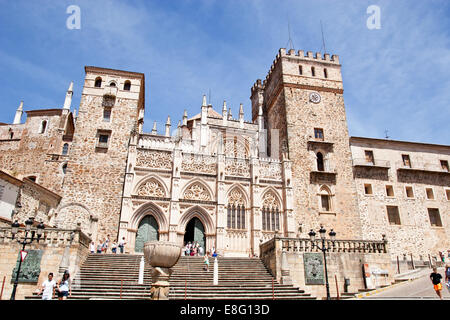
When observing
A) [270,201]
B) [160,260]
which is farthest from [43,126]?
[160,260]

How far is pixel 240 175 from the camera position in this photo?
27891 millimetres

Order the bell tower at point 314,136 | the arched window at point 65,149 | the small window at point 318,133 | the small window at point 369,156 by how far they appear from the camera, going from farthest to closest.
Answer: the arched window at point 65,149
the small window at point 318,133
the small window at point 369,156
the bell tower at point 314,136

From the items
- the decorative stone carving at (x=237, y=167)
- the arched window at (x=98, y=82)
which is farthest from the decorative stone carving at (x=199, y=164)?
the arched window at (x=98, y=82)

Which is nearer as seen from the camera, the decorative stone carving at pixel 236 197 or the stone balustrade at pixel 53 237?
the stone balustrade at pixel 53 237

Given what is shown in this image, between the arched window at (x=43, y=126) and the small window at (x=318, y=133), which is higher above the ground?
the arched window at (x=43, y=126)

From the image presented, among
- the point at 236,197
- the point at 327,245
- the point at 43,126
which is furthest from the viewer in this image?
the point at 43,126

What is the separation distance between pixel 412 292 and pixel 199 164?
57.6 feet

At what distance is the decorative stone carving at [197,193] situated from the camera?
26.2 meters

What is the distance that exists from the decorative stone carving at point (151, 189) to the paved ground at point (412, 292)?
645 inches

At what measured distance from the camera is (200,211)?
85.1 feet

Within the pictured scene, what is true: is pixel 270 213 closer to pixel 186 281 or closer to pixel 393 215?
pixel 393 215

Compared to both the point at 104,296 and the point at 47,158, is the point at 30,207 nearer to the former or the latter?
the point at 47,158

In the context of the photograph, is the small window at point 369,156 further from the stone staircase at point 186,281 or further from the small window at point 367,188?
the stone staircase at point 186,281

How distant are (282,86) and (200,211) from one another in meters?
15.3
